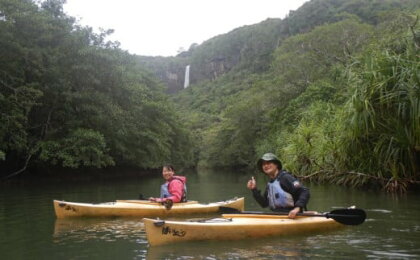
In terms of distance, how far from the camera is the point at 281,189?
6.86 metres

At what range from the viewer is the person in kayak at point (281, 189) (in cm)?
674

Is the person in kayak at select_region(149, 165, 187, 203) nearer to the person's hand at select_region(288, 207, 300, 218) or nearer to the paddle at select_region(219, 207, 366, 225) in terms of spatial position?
the paddle at select_region(219, 207, 366, 225)

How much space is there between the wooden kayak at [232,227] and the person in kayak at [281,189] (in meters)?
0.23

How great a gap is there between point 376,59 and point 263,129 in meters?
23.6

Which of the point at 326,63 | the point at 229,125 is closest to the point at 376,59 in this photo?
the point at 326,63

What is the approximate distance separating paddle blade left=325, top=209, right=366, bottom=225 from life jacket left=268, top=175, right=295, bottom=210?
609 mm

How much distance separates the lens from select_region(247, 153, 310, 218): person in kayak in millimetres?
6738

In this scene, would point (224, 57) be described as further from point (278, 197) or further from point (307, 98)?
point (278, 197)

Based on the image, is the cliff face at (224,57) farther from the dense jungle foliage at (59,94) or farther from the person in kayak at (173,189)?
the person in kayak at (173,189)

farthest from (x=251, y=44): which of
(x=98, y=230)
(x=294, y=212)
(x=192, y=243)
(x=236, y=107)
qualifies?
(x=192, y=243)

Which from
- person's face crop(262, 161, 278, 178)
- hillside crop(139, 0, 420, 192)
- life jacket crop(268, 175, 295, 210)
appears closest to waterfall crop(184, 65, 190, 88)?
hillside crop(139, 0, 420, 192)

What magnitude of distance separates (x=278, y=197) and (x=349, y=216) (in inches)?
41.5

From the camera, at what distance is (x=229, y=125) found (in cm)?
3931

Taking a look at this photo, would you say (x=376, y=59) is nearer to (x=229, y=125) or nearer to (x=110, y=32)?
(x=110, y=32)
